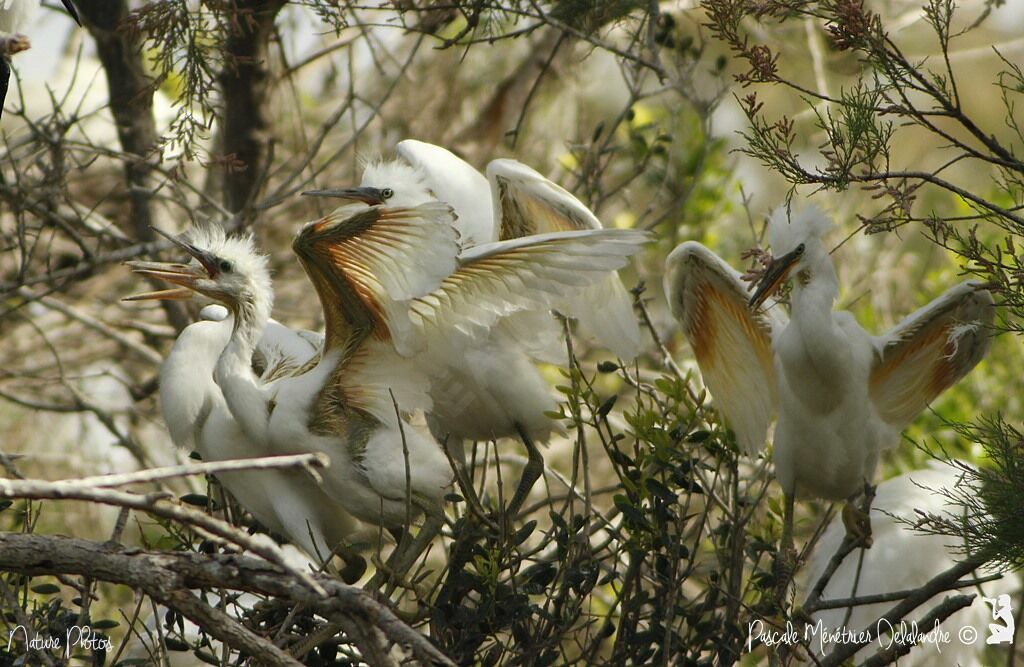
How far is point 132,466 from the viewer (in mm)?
4875

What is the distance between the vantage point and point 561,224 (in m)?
3.38

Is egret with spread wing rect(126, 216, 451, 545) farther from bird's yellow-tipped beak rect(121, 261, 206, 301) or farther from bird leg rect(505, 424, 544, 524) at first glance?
bird leg rect(505, 424, 544, 524)

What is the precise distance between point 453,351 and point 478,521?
406mm

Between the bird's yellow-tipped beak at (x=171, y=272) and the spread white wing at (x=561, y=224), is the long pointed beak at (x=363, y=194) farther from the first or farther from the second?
the bird's yellow-tipped beak at (x=171, y=272)

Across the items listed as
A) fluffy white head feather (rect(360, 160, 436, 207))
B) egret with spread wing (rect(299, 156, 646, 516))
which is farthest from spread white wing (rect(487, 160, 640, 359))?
fluffy white head feather (rect(360, 160, 436, 207))

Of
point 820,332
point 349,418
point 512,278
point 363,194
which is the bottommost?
point 349,418

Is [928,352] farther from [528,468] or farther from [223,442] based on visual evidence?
[223,442]

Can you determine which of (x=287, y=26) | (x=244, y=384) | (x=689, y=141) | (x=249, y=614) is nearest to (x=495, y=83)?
(x=689, y=141)

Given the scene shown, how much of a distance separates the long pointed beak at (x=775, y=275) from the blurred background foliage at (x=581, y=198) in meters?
0.27

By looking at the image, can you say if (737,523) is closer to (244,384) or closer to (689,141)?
(244,384)

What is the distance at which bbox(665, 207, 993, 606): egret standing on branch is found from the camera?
3.13m


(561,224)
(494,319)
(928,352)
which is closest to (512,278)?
(494,319)

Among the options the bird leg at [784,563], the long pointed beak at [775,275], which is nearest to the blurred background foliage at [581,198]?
the bird leg at [784,563]

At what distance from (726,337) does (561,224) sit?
0.65 metres
